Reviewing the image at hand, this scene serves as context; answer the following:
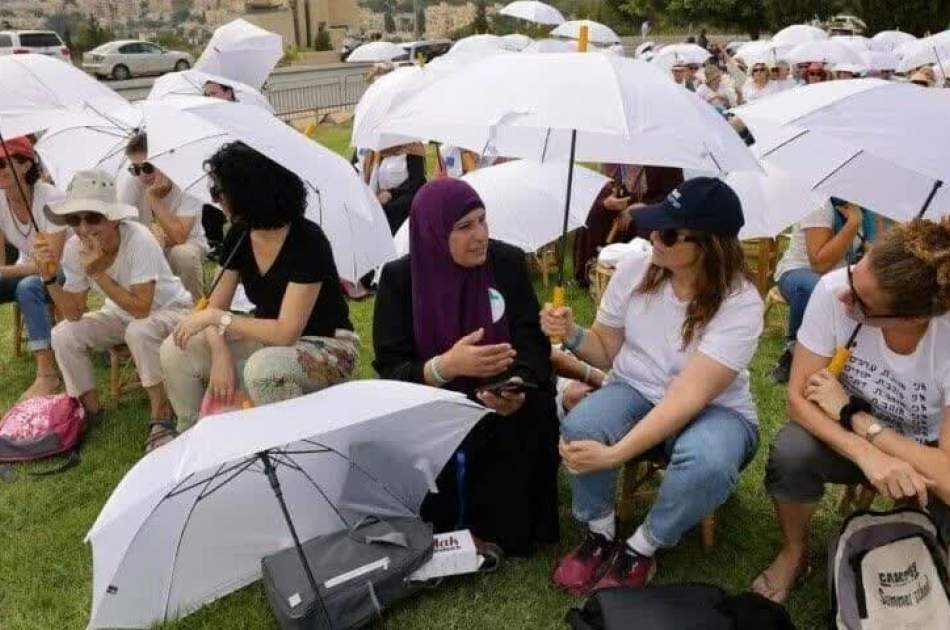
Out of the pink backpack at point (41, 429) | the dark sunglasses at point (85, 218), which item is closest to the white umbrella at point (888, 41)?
→ the dark sunglasses at point (85, 218)

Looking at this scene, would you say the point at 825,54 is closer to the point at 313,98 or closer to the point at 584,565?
the point at 584,565

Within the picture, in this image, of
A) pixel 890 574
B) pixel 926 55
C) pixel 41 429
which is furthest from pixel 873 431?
pixel 926 55

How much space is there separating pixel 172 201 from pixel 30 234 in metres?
0.80

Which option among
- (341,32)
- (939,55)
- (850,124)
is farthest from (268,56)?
(341,32)

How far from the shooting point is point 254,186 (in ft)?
9.78

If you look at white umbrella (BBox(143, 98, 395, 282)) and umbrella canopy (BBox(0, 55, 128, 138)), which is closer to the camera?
white umbrella (BBox(143, 98, 395, 282))

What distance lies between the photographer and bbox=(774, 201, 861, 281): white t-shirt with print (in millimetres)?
3895

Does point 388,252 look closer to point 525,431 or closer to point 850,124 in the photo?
point 525,431

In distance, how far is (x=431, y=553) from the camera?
2.59 metres

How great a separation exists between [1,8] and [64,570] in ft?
198

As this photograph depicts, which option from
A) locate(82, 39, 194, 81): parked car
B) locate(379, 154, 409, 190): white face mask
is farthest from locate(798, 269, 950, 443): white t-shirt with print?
locate(82, 39, 194, 81): parked car

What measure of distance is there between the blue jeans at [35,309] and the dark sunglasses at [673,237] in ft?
11.2

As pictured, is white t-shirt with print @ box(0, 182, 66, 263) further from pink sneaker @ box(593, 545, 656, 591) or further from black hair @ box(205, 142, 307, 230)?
pink sneaker @ box(593, 545, 656, 591)

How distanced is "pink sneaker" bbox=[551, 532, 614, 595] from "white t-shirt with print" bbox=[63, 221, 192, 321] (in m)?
2.38
